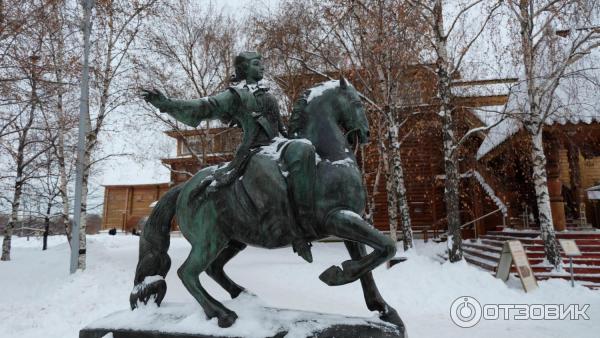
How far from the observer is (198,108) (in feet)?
11.0

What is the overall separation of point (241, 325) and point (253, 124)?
1.67m

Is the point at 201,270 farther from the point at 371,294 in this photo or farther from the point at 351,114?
the point at 351,114

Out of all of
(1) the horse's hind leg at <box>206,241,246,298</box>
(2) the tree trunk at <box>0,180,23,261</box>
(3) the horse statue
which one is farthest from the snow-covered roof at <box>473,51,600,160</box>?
(2) the tree trunk at <box>0,180,23,261</box>

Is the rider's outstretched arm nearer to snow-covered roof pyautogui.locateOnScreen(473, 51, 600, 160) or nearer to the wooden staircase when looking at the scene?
snow-covered roof pyautogui.locateOnScreen(473, 51, 600, 160)

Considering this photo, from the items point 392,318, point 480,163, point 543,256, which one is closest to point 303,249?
point 392,318

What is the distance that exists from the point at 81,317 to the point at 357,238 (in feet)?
21.7

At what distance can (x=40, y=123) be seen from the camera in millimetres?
15234

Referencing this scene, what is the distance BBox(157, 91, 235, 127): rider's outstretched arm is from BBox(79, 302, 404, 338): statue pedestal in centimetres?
166

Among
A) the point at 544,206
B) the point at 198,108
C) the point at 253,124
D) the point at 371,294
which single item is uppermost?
the point at 198,108

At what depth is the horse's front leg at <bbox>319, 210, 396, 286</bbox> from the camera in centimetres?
274

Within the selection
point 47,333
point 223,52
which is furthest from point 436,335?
point 223,52

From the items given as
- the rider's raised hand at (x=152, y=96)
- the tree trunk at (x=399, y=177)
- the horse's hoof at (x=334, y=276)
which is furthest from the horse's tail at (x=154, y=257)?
the tree trunk at (x=399, y=177)

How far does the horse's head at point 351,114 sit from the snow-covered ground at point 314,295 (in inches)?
100

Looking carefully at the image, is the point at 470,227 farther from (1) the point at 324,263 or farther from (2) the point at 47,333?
(2) the point at 47,333
